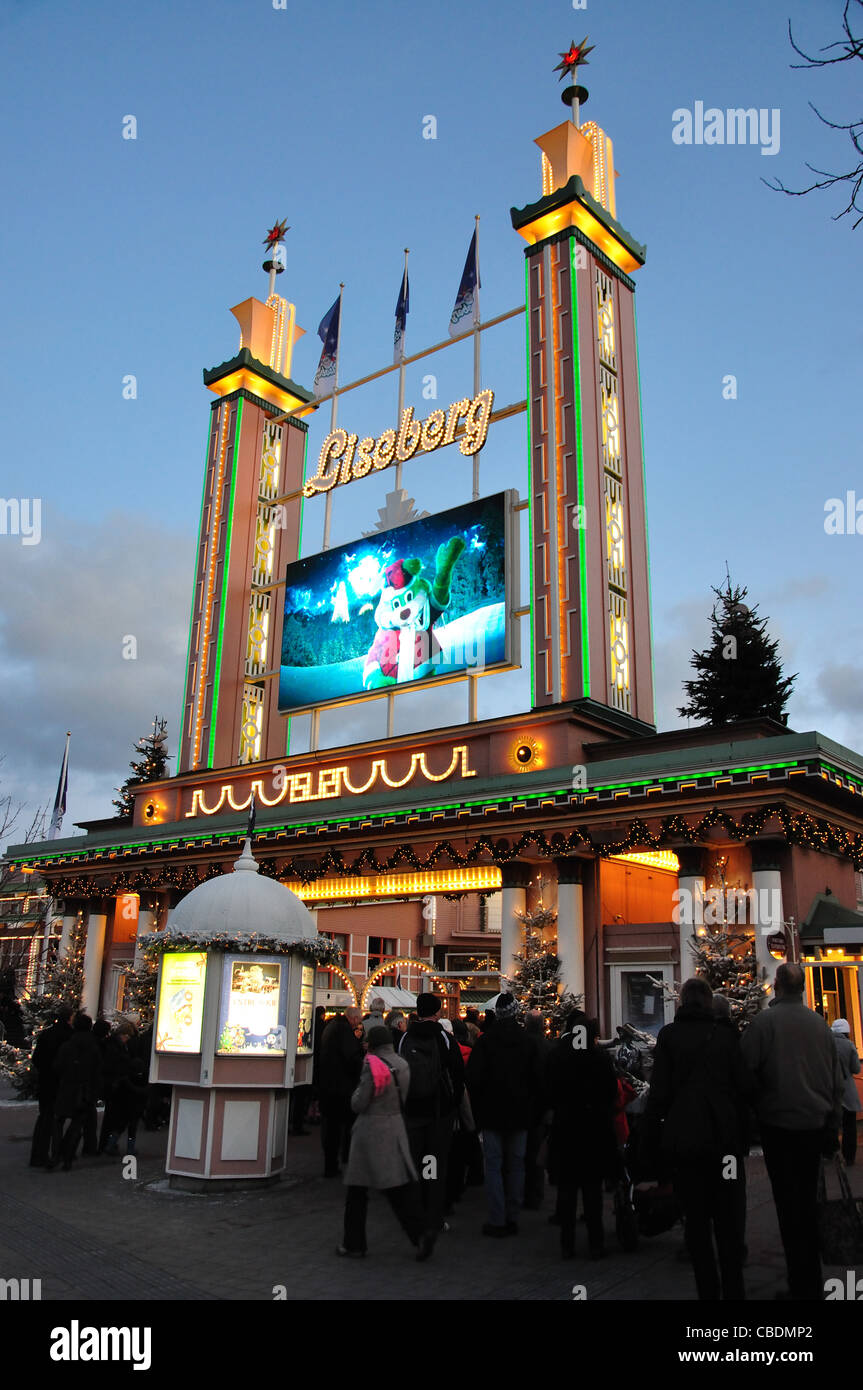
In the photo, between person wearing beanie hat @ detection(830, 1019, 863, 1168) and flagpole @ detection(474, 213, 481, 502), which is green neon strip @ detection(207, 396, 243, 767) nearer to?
flagpole @ detection(474, 213, 481, 502)

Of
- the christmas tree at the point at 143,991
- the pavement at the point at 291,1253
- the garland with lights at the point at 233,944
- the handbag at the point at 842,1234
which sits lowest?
the pavement at the point at 291,1253

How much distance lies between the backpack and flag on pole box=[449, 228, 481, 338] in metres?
21.6

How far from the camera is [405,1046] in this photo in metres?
8.91

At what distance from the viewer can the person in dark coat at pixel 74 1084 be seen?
41.1ft

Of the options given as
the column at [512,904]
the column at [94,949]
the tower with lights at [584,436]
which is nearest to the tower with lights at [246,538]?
the column at [94,949]

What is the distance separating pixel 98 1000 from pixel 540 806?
1558 centimetres

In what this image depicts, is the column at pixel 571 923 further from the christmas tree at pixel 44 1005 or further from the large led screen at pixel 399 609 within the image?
the christmas tree at pixel 44 1005

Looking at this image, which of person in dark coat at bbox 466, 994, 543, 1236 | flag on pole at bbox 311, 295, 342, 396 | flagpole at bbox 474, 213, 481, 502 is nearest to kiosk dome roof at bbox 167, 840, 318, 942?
person in dark coat at bbox 466, 994, 543, 1236

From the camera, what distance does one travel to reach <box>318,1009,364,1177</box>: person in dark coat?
1191 cm

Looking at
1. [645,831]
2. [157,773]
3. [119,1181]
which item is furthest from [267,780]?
[157,773]

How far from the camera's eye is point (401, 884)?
22031mm

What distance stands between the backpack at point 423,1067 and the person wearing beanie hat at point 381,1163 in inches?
13.6

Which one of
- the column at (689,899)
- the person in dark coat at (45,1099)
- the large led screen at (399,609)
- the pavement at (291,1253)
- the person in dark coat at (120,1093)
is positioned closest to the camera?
the pavement at (291,1253)
